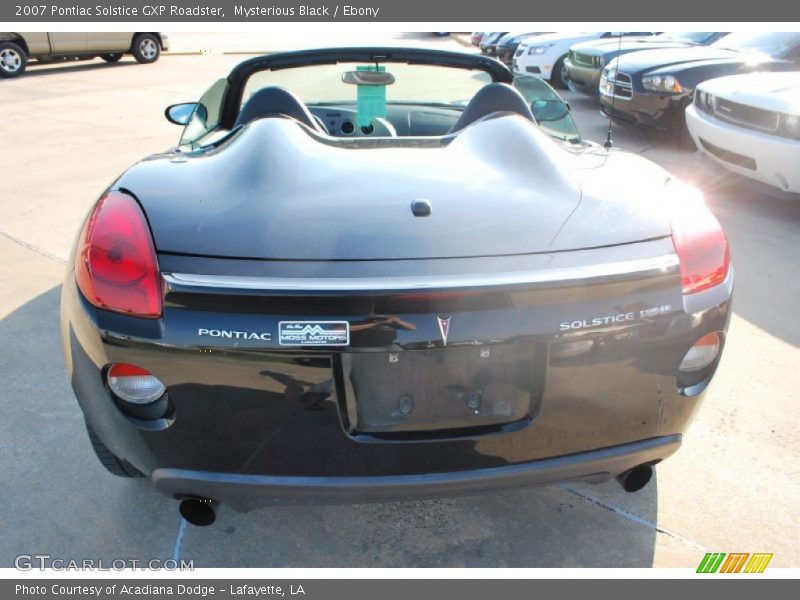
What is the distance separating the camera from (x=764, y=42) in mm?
7902

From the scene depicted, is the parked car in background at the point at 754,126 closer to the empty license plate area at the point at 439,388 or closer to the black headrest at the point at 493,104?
the black headrest at the point at 493,104

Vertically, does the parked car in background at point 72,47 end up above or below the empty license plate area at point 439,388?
below

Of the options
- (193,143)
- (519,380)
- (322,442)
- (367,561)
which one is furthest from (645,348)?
(193,143)

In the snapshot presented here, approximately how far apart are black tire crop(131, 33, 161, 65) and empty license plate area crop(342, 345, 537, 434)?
1725cm

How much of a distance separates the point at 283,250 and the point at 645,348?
94 centimetres

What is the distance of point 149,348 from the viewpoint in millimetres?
1646

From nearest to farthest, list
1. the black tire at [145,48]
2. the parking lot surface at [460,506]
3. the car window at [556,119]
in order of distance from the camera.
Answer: the parking lot surface at [460,506], the car window at [556,119], the black tire at [145,48]

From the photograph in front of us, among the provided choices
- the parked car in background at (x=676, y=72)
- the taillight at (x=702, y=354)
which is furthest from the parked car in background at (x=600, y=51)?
the taillight at (x=702, y=354)

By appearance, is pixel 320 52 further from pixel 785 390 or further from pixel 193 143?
pixel 785 390

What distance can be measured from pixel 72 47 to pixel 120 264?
1573cm

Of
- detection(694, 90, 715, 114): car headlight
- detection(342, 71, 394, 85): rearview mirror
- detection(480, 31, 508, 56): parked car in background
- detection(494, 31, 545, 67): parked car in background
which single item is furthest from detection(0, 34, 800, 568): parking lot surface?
detection(480, 31, 508, 56): parked car in background

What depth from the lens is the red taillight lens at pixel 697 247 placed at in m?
1.83

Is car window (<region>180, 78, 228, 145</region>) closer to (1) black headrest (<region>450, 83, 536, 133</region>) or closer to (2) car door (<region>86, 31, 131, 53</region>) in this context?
(1) black headrest (<region>450, 83, 536, 133</region>)

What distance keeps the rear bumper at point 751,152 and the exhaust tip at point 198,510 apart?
15.7 ft
